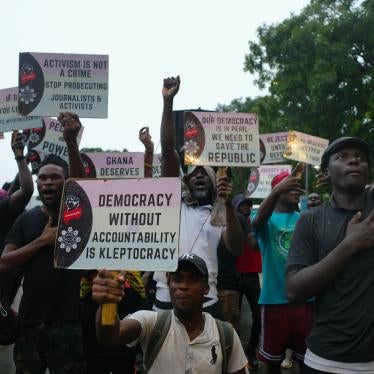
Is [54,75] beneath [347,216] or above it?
above

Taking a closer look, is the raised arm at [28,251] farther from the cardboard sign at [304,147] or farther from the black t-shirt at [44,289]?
the cardboard sign at [304,147]

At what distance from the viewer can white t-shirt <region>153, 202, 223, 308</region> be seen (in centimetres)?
381

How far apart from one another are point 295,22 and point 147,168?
1999 centimetres

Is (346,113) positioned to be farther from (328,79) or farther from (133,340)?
(133,340)

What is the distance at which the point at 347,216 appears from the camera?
2758 millimetres

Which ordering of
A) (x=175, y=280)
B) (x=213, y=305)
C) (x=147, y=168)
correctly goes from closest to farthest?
(x=175, y=280), (x=213, y=305), (x=147, y=168)

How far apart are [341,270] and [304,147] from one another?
6.37 metres

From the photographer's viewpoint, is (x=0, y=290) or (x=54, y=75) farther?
(x=54, y=75)

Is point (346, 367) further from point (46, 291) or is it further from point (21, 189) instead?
point (21, 189)

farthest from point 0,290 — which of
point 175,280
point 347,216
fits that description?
point 347,216

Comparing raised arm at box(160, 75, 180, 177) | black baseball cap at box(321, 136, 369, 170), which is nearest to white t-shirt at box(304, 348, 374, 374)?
black baseball cap at box(321, 136, 369, 170)

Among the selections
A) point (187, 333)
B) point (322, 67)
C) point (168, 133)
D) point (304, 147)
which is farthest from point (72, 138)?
point (322, 67)

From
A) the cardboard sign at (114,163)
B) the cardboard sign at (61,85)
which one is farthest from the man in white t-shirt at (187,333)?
the cardboard sign at (114,163)

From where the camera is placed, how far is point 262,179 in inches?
426
